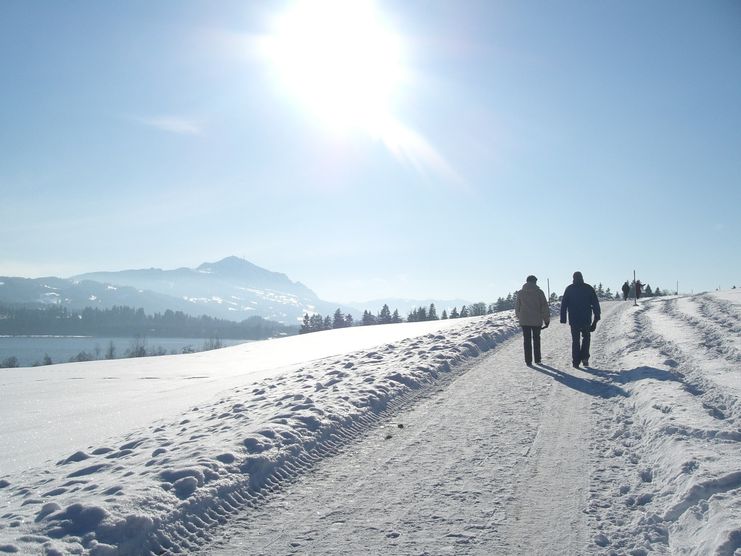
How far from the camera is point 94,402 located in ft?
42.9

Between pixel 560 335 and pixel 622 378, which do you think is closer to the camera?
pixel 622 378

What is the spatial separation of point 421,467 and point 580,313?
807 cm

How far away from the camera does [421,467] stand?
5648 mm

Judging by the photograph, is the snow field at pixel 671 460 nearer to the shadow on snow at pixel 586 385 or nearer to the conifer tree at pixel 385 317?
the shadow on snow at pixel 586 385

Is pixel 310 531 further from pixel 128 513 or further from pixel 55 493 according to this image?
pixel 55 493

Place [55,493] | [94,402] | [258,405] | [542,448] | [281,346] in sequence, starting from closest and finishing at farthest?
[55,493]
[542,448]
[258,405]
[94,402]
[281,346]

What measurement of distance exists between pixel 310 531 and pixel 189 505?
1336 mm

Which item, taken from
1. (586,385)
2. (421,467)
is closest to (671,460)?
(421,467)

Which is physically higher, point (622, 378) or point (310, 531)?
point (622, 378)

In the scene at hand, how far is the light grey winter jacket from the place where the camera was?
1288cm

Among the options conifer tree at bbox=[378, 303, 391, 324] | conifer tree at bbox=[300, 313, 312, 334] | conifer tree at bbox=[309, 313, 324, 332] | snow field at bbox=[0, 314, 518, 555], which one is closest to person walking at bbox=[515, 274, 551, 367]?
snow field at bbox=[0, 314, 518, 555]

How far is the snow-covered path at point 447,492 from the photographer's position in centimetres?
400

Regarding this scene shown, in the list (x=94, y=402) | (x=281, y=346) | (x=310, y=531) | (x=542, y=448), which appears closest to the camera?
(x=310, y=531)

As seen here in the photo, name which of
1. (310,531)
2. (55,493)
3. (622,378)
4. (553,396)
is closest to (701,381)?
(622,378)
